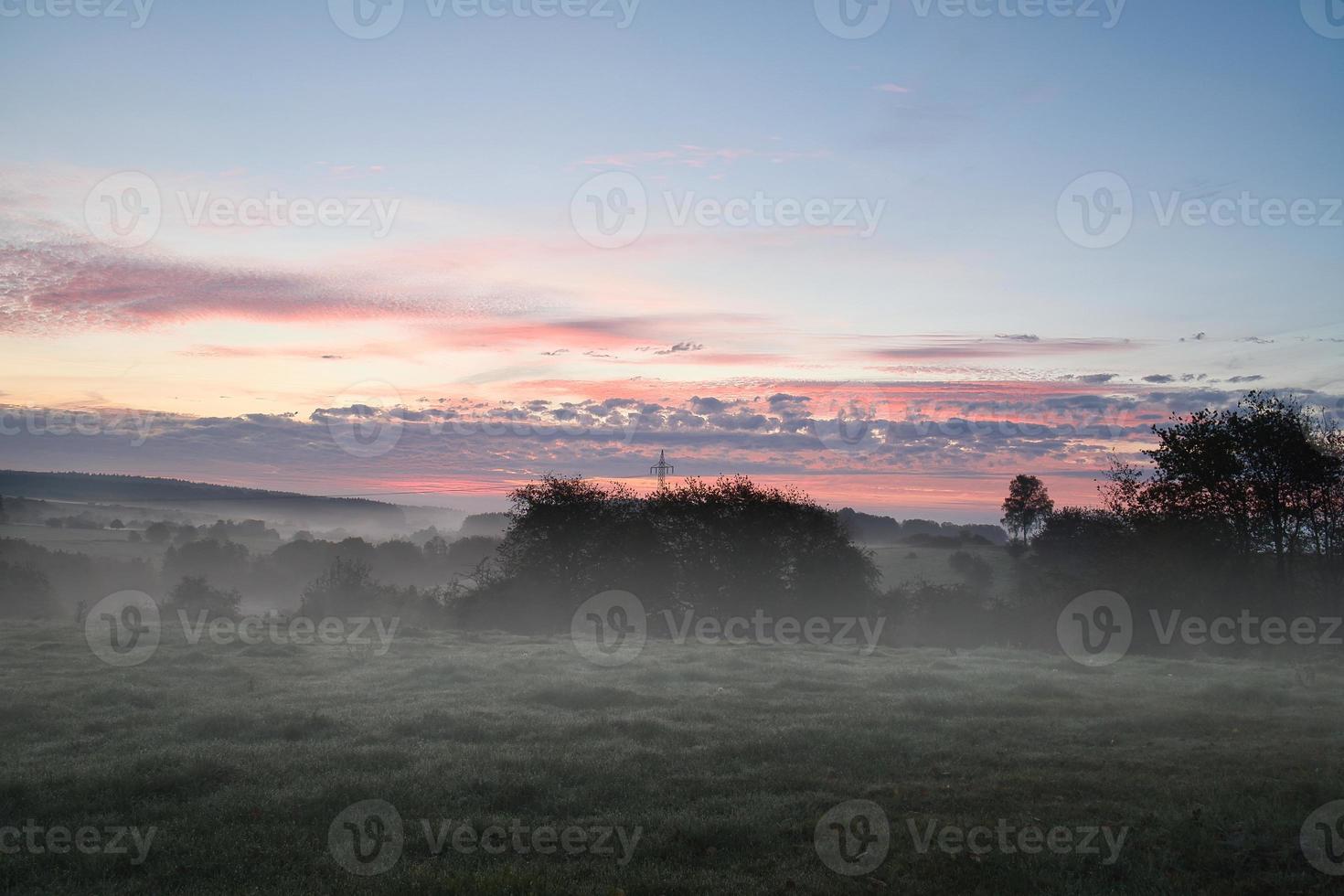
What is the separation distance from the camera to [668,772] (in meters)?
16.6

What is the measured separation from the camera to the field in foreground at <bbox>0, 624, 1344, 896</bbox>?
11648 mm

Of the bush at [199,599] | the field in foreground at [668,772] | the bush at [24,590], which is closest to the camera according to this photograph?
the field in foreground at [668,772]

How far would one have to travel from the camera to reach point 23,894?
10984mm

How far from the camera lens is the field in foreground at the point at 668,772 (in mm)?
11648

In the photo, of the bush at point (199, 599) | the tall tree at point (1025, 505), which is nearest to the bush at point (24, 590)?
the bush at point (199, 599)

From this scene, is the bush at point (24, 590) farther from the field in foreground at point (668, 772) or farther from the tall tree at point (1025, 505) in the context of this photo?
the tall tree at point (1025, 505)

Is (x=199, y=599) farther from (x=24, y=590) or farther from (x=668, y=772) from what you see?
(x=668, y=772)

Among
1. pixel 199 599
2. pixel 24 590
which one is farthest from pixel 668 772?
pixel 24 590

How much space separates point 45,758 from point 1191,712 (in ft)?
87.3

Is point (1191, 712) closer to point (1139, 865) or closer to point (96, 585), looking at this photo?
point (1139, 865)

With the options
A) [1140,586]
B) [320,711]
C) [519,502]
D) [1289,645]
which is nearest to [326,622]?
[519,502]

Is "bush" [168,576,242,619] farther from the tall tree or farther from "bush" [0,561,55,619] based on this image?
the tall tree

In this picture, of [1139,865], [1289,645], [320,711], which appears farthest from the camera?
[1289,645]

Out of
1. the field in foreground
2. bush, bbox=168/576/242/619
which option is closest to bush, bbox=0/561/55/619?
bush, bbox=168/576/242/619
